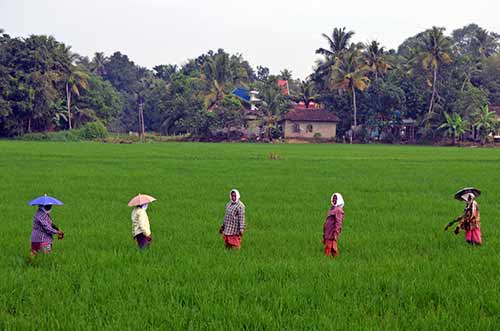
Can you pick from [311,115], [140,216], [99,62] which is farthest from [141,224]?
[99,62]

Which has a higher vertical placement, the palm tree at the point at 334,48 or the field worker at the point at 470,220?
the palm tree at the point at 334,48

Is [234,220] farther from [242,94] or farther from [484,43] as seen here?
[484,43]

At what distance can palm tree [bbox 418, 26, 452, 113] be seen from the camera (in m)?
41.9

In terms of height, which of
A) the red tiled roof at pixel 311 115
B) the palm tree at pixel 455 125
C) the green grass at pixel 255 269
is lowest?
the green grass at pixel 255 269

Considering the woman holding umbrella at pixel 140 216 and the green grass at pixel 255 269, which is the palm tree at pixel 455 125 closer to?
the green grass at pixel 255 269

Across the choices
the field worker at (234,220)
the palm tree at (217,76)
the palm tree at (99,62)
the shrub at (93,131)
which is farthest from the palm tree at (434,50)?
the palm tree at (99,62)

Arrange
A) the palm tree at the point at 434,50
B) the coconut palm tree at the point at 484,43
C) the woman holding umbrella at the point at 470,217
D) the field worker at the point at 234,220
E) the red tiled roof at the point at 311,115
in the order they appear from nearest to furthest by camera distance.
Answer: the field worker at the point at 234,220
the woman holding umbrella at the point at 470,217
the palm tree at the point at 434,50
the red tiled roof at the point at 311,115
the coconut palm tree at the point at 484,43

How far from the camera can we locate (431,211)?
9539mm

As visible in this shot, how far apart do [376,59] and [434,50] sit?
5553mm

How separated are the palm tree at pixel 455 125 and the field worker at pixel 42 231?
38296mm

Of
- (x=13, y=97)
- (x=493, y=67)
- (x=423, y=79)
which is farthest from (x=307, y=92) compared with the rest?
(x=13, y=97)

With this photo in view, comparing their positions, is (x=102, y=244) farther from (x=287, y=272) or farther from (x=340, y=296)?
(x=340, y=296)

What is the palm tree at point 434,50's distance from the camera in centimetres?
4194

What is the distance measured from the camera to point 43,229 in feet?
18.6
